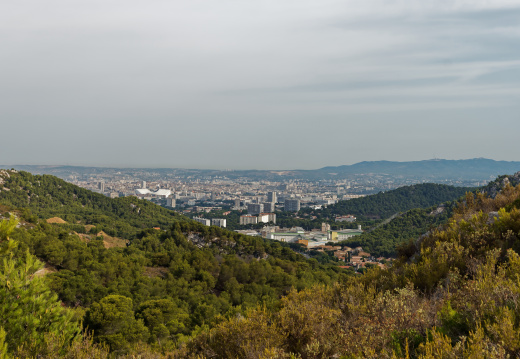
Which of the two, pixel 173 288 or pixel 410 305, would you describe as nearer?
pixel 410 305

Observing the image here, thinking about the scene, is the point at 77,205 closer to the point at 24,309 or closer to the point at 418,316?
the point at 24,309

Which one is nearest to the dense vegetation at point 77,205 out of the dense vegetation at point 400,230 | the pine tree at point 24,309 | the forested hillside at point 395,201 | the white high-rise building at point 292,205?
the dense vegetation at point 400,230

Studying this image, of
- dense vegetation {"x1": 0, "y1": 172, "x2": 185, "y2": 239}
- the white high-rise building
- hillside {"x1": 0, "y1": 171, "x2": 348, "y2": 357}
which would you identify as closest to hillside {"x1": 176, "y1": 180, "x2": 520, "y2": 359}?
hillside {"x1": 0, "y1": 171, "x2": 348, "y2": 357}

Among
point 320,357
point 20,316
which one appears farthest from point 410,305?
point 20,316

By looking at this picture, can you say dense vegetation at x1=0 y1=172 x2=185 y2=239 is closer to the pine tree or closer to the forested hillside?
the pine tree

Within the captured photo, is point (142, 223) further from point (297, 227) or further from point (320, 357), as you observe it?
point (320, 357)

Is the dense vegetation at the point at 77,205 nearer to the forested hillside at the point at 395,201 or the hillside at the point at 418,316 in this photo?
the hillside at the point at 418,316

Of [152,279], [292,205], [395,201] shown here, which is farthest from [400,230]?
[292,205]

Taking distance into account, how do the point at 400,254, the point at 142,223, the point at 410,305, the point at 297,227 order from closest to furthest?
the point at 410,305 < the point at 400,254 < the point at 142,223 < the point at 297,227

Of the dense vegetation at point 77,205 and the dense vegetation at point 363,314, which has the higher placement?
the dense vegetation at point 363,314
